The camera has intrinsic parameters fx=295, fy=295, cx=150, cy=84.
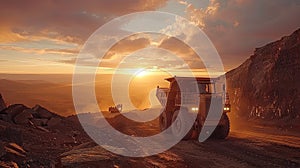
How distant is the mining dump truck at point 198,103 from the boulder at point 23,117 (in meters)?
7.60

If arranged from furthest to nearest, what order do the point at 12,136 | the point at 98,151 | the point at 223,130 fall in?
1. the point at 223,130
2. the point at 12,136
3. the point at 98,151

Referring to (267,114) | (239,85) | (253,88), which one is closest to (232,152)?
(267,114)

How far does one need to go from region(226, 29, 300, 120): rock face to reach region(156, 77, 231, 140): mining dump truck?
1153 cm

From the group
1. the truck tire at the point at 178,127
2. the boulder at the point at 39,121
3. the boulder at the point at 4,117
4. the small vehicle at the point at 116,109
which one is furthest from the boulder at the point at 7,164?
the small vehicle at the point at 116,109

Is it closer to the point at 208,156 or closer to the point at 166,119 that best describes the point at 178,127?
the point at 166,119

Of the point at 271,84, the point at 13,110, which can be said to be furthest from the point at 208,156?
the point at 271,84

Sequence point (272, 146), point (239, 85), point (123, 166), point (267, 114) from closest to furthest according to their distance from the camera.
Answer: point (123, 166) → point (272, 146) → point (267, 114) → point (239, 85)

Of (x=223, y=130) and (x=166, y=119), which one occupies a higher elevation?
(x=166, y=119)

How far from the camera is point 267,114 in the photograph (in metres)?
26.4

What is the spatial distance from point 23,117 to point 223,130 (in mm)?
10711

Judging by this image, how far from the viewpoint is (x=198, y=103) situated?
1485cm

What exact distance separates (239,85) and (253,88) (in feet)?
11.8

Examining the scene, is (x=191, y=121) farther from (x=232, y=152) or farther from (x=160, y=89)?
(x=160, y=89)

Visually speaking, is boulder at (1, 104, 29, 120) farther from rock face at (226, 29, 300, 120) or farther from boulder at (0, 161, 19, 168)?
rock face at (226, 29, 300, 120)
